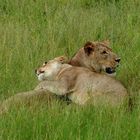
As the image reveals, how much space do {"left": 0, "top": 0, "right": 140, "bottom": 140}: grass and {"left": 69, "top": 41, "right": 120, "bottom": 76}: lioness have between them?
218mm

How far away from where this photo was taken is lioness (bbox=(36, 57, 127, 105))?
6.13m

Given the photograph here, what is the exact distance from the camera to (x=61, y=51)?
793 cm

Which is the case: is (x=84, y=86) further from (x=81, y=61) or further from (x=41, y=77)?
(x=81, y=61)

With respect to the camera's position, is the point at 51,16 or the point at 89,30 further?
the point at 51,16

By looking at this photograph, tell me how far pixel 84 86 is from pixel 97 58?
68cm

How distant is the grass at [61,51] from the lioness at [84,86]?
0.20 m

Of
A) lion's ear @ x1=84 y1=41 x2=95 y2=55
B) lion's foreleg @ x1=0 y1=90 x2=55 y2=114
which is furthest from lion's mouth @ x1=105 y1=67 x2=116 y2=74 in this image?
lion's foreleg @ x1=0 y1=90 x2=55 y2=114

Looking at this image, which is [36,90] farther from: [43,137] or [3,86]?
[43,137]

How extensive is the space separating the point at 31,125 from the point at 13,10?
4431 millimetres

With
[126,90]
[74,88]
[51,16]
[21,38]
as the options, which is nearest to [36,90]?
[74,88]

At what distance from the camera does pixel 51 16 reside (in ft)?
29.7

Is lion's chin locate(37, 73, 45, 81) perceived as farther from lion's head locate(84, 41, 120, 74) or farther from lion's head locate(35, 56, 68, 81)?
lion's head locate(84, 41, 120, 74)

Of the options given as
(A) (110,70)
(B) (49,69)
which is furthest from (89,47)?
(B) (49,69)

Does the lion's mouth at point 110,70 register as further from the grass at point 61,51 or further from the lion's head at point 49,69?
the lion's head at point 49,69
